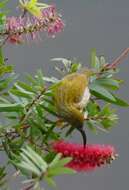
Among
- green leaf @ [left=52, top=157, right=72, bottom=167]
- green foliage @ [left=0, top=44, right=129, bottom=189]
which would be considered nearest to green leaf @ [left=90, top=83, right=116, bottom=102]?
green foliage @ [left=0, top=44, right=129, bottom=189]

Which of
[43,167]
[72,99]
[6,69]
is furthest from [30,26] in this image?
[43,167]

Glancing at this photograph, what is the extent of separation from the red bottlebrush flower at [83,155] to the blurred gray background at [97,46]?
1303 mm

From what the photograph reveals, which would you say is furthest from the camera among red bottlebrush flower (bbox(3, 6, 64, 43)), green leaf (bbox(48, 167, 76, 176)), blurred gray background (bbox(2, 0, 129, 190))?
blurred gray background (bbox(2, 0, 129, 190))

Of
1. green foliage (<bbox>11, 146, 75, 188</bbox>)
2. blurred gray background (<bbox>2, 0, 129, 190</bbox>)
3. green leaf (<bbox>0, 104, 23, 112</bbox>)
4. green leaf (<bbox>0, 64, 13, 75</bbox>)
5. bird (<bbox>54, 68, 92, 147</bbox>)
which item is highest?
bird (<bbox>54, 68, 92, 147</bbox>)

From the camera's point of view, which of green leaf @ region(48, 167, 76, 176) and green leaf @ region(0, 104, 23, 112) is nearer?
green leaf @ region(48, 167, 76, 176)

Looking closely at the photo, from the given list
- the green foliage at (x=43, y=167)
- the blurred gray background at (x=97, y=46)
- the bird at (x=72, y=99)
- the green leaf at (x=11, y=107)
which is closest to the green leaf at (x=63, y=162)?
the green foliage at (x=43, y=167)

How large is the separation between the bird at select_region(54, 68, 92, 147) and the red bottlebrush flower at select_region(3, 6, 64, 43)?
0.16 m

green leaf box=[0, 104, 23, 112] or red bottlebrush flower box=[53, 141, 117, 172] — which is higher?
green leaf box=[0, 104, 23, 112]

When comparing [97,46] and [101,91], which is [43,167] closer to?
[101,91]

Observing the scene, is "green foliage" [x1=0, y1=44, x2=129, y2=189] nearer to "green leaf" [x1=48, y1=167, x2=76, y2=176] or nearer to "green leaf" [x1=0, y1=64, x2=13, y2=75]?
"green leaf" [x1=0, y1=64, x2=13, y2=75]

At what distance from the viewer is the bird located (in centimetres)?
72

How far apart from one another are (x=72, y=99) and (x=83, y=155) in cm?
11

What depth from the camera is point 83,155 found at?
81cm

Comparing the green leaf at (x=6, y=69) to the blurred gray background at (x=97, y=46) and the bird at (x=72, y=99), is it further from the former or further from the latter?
the blurred gray background at (x=97, y=46)
